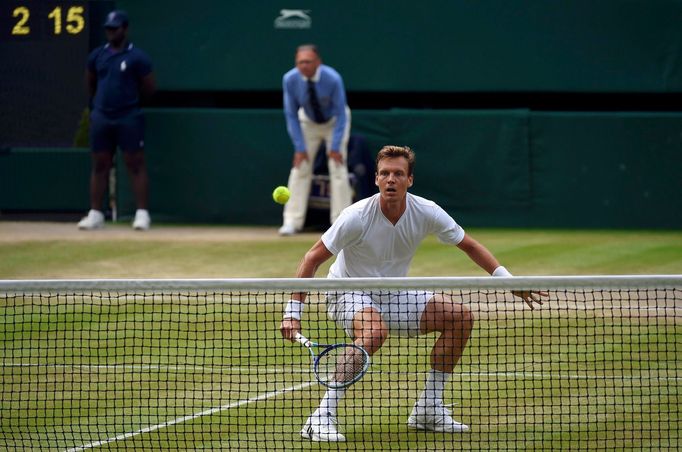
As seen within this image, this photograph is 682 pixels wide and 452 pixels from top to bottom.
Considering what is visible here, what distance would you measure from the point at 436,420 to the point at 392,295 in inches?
29.5

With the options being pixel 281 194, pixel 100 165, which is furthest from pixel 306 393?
pixel 100 165

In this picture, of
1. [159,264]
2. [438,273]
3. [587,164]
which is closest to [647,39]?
[587,164]

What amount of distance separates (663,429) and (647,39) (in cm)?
946

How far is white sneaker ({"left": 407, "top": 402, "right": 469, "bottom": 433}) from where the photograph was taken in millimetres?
6668

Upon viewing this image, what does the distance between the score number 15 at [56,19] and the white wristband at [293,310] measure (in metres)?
9.23

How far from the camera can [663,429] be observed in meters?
6.61

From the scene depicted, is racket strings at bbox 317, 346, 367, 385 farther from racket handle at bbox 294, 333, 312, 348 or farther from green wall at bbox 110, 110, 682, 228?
green wall at bbox 110, 110, 682, 228

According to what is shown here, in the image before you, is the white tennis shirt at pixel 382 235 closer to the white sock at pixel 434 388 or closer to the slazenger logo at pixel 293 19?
the white sock at pixel 434 388

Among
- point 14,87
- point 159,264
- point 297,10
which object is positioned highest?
point 297,10

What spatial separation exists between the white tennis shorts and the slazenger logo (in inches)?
351

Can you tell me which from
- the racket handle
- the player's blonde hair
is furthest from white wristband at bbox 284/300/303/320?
the player's blonde hair

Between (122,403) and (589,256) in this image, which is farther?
(589,256)

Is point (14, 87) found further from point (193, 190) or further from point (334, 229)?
point (334, 229)

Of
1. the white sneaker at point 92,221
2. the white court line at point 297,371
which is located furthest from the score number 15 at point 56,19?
the white court line at point 297,371
